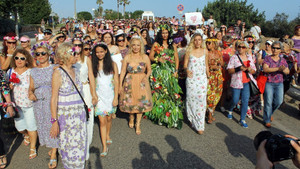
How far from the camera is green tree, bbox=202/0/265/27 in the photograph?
87.8 feet

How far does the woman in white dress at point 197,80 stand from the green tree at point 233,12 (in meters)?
24.7

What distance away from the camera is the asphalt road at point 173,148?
12.0ft

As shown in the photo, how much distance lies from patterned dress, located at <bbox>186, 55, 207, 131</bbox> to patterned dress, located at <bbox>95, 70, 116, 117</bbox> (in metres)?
1.75

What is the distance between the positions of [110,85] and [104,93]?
0.18 m

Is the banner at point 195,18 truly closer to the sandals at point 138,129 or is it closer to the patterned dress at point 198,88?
the patterned dress at point 198,88

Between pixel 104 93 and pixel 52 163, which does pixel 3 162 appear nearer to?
pixel 52 163

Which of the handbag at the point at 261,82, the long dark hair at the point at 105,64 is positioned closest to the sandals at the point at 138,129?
the long dark hair at the point at 105,64

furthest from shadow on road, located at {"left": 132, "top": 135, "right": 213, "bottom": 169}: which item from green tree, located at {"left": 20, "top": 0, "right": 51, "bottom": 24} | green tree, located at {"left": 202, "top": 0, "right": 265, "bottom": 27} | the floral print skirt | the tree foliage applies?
green tree, located at {"left": 20, "top": 0, "right": 51, "bottom": 24}

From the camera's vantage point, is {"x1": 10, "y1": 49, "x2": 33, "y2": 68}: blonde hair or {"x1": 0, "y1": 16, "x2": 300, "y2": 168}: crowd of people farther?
{"x1": 10, "y1": 49, "x2": 33, "y2": 68}: blonde hair

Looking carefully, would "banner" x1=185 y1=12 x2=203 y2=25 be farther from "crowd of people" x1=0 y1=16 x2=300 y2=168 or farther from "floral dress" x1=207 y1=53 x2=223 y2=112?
"floral dress" x1=207 y1=53 x2=223 y2=112

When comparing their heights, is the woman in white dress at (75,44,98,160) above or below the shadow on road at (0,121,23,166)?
above

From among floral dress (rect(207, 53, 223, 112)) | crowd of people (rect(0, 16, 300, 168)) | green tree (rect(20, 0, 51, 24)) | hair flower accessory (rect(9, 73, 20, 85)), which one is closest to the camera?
crowd of people (rect(0, 16, 300, 168))

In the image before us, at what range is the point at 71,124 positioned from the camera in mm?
A: 3072

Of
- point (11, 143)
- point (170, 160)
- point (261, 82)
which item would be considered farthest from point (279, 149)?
point (11, 143)
